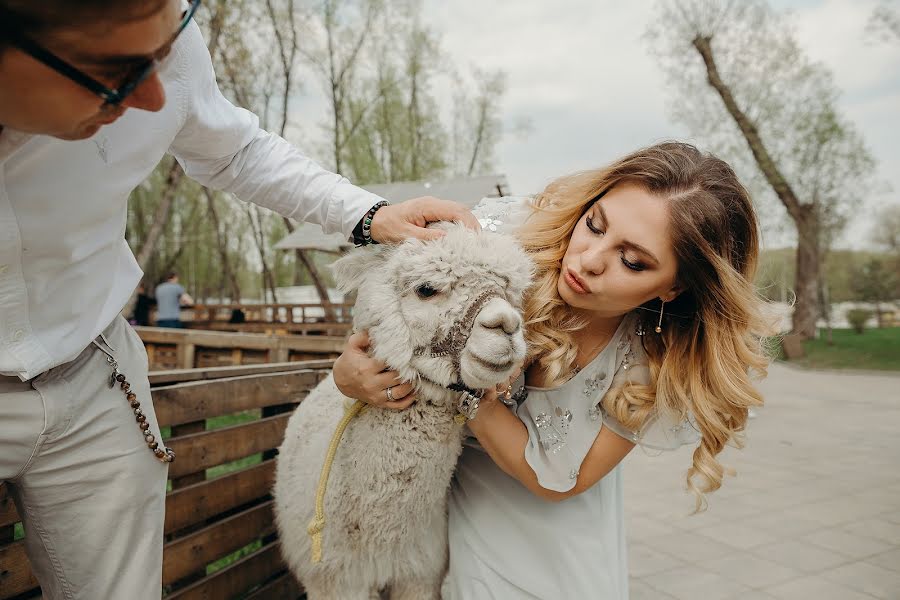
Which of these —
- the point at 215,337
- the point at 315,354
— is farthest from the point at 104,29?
the point at 215,337

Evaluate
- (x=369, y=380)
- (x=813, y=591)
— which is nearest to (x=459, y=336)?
(x=369, y=380)

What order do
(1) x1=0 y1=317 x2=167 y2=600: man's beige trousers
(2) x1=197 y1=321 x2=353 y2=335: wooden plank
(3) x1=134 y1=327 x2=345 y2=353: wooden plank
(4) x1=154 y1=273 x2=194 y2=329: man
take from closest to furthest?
(1) x1=0 y1=317 x2=167 y2=600: man's beige trousers < (3) x1=134 y1=327 x2=345 y2=353: wooden plank < (2) x1=197 y1=321 x2=353 y2=335: wooden plank < (4) x1=154 y1=273 x2=194 y2=329: man

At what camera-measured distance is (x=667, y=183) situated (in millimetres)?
1784

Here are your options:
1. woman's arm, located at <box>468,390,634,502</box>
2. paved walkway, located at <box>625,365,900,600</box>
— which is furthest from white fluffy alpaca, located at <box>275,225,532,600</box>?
paved walkway, located at <box>625,365,900,600</box>

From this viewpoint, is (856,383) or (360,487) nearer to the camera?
(360,487)

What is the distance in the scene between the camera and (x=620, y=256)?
172 cm

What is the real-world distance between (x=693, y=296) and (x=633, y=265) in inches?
16.6

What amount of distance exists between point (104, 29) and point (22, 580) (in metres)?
1.59

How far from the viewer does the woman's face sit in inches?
66.9

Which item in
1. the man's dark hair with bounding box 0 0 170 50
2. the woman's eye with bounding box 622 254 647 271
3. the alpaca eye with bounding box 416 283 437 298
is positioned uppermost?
the man's dark hair with bounding box 0 0 170 50

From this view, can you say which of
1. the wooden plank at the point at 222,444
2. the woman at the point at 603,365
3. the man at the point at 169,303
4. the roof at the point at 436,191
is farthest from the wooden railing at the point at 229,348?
the man at the point at 169,303

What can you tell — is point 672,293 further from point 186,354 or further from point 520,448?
point 186,354

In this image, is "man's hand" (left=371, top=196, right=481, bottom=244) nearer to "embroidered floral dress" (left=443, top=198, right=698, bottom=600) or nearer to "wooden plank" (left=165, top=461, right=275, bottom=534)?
"embroidered floral dress" (left=443, top=198, right=698, bottom=600)

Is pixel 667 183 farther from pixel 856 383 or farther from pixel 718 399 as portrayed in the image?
pixel 856 383
